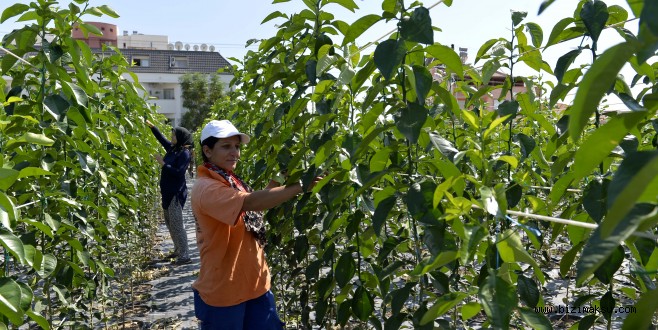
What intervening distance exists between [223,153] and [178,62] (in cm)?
4093

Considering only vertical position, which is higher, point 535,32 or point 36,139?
point 535,32

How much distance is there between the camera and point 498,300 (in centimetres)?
106

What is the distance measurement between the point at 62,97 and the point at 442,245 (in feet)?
5.22

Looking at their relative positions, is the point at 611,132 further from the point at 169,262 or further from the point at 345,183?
the point at 169,262

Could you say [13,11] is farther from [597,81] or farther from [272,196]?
[597,81]

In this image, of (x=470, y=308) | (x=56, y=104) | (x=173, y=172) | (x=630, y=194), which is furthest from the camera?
(x=173, y=172)

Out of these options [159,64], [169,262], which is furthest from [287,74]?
Answer: [159,64]

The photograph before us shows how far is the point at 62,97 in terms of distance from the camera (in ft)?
7.45

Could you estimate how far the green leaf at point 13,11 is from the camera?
7.43 ft

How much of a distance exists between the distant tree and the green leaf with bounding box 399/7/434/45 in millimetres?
37577

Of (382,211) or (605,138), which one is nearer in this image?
(605,138)

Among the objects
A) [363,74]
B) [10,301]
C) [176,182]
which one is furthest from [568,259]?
[176,182]

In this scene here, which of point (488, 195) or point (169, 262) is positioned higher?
point (488, 195)

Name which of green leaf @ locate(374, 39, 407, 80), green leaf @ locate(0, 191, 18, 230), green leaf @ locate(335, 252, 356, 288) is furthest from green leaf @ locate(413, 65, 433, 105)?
green leaf @ locate(0, 191, 18, 230)
